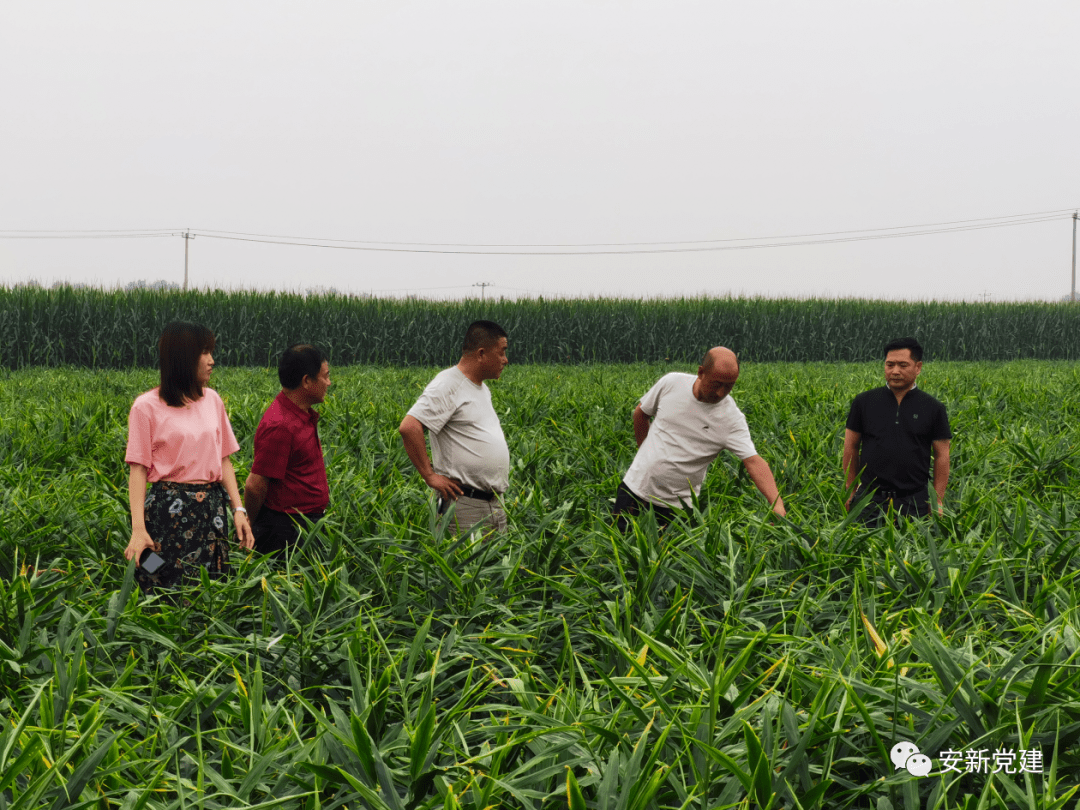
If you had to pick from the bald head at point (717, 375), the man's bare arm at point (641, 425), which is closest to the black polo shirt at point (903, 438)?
the bald head at point (717, 375)

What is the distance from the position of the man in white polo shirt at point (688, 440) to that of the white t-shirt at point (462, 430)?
80 centimetres

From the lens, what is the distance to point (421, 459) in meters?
4.33

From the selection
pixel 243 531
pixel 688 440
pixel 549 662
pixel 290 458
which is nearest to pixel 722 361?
pixel 688 440

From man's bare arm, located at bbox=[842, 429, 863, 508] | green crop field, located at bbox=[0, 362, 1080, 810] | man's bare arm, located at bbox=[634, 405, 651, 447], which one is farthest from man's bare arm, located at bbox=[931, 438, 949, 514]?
man's bare arm, located at bbox=[634, 405, 651, 447]

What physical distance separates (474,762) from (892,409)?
3.79 m

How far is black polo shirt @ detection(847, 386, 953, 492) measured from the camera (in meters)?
4.84

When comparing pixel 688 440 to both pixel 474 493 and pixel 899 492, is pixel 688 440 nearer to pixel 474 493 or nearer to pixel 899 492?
pixel 474 493

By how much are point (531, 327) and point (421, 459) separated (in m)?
22.6

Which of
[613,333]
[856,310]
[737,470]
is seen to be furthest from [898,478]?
[856,310]

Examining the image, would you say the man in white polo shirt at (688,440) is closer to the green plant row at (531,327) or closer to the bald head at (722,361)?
the bald head at (722,361)

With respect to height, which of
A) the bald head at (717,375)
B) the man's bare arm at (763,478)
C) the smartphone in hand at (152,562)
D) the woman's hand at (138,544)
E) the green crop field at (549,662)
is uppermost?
the bald head at (717,375)

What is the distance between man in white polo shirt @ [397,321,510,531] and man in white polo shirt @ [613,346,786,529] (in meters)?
0.78

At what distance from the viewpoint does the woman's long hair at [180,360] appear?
3.32 meters

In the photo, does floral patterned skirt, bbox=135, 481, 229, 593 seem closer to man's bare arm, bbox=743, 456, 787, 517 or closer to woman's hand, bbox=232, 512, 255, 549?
woman's hand, bbox=232, 512, 255, 549
